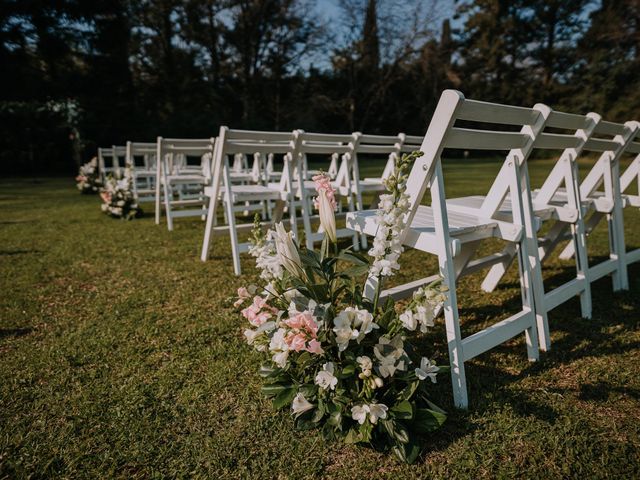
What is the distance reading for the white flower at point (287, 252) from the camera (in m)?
1.61

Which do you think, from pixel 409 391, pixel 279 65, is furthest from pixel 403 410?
pixel 279 65

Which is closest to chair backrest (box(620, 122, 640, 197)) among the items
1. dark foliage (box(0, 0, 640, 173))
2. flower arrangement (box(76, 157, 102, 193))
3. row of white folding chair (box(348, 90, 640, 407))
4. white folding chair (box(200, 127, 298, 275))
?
row of white folding chair (box(348, 90, 640, 407))

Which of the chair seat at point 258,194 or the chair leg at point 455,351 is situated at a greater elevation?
the chair seat at point 258,194

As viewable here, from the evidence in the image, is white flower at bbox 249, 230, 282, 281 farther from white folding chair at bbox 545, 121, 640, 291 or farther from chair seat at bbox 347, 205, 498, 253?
white folding chair at bbox 545, 121, 640, 291

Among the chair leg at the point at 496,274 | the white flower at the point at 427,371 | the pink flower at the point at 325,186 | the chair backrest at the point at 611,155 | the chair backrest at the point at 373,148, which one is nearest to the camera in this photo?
the white flower at the point at 427,371

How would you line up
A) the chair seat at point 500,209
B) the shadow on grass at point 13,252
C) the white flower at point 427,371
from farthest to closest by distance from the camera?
the shadow on grass at point 13,252
the chair seat at point 500,209
the white flower at point 427,371

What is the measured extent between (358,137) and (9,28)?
21.2 metres

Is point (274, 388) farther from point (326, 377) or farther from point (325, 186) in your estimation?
point (325, 186)

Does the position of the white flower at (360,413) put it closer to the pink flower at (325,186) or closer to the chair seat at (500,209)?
the pink flower at (325,186)

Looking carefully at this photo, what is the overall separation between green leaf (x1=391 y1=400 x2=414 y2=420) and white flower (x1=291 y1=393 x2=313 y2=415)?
342mm

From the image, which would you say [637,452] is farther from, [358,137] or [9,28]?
[9,28]

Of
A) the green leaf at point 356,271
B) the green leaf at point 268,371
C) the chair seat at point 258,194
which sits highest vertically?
the chair seat at point 258,194

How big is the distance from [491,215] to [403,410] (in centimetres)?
124

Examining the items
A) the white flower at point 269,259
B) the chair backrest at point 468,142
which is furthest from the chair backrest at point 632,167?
the white flower at point 269,259
